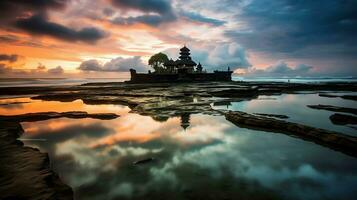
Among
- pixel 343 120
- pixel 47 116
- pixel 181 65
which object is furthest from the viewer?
pixel 181 65

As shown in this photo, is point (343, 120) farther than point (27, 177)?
Yes

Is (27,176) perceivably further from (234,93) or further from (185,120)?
(234,93)

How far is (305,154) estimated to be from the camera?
683 centimetres

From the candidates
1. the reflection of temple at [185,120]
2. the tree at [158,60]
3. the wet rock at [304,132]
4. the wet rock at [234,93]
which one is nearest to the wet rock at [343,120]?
the wet rock at [304,132]

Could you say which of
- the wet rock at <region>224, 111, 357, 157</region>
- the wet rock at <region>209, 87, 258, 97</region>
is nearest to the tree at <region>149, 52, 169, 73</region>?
the wet rock at <region>209, 87, 258, 97</region>

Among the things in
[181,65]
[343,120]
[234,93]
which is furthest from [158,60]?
[343,120]

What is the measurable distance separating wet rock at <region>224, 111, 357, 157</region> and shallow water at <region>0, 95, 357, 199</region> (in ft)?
1.87

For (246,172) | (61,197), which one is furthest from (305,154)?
(61,197)

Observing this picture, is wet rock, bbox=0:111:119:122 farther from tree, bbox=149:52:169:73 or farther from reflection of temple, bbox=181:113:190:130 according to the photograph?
tree, bbox=149:52:169:73

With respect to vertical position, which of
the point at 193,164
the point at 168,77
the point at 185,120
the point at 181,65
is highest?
the point at 181,65

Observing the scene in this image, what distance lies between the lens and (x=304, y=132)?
29.4 feet

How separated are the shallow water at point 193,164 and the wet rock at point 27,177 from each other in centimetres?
37

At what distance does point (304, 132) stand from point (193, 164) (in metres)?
5.91

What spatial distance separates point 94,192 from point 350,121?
13332mm
